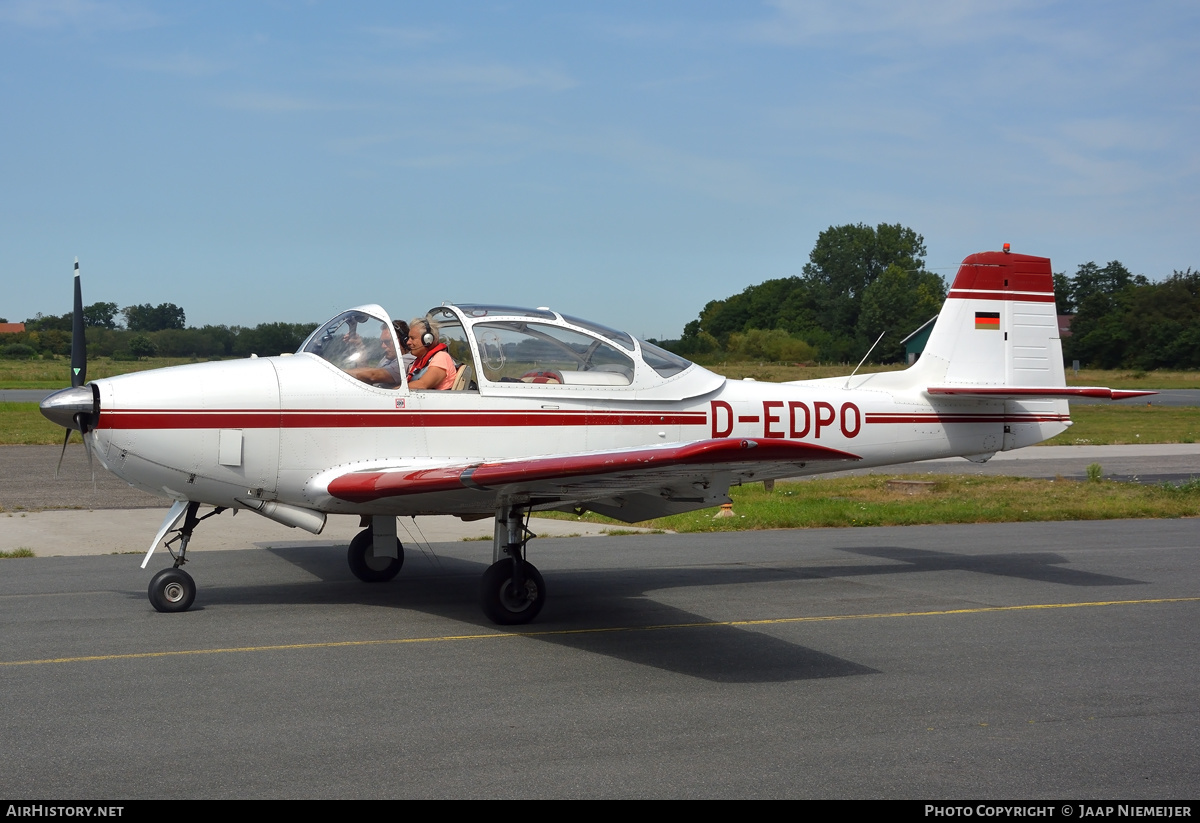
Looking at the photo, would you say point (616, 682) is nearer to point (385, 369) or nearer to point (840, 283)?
point (385, 369)

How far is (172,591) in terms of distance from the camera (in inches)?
300

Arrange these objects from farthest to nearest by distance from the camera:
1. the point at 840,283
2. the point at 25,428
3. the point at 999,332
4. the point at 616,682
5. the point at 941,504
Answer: the point at 840,283, the point at 25,428, the point at 941,504, the point at 999,332, the point at 616,682

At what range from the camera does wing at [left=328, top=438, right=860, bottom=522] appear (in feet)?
17.7

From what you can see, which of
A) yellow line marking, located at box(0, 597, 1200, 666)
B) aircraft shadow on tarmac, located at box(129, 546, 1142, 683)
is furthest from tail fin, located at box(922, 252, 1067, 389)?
yellow line marking, located at box(0, 597, 1200, 666)

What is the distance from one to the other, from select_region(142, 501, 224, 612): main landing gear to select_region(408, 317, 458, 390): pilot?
1.88 m

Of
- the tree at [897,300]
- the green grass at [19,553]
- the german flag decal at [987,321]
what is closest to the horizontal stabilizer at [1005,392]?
the german flag decal at [987,321]

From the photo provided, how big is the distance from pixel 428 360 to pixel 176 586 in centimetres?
249

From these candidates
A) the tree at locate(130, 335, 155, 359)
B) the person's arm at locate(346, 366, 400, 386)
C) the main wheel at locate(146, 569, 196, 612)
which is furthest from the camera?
the tree at locate(130, 335, 155, 359)

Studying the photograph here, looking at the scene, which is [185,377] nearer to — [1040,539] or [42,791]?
[42,791]

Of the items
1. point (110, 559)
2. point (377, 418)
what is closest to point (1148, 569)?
point (377, 418)

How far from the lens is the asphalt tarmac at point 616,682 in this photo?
14.5 feet

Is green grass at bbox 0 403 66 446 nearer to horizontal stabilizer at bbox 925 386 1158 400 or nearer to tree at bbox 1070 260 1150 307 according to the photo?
horizontal stabilizer at bbox 925 386 1158 400

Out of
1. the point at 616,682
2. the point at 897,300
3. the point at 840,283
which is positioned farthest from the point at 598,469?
the point at 840,283

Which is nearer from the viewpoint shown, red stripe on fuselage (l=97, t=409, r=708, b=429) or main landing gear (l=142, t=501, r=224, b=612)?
red stripe on fuselage (l=97, t=409, r=708, b=429)
